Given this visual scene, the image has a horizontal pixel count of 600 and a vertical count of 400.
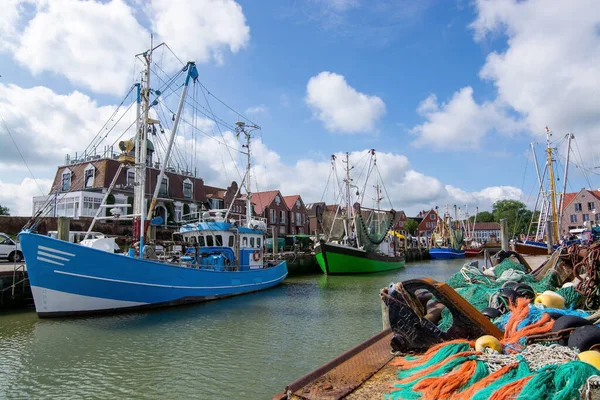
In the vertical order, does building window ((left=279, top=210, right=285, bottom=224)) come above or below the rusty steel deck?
above

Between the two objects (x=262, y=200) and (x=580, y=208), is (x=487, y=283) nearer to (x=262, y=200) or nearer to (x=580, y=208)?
(x=262, y=200)

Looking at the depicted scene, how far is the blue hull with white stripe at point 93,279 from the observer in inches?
492

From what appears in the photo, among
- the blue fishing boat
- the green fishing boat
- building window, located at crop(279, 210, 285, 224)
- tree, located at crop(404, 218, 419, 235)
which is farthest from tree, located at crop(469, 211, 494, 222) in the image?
the blue fishing boat

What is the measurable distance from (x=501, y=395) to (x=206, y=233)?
17.9 m

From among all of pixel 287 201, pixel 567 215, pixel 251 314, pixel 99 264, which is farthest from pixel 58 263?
pixel 567 215

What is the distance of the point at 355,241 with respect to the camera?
36000 mm

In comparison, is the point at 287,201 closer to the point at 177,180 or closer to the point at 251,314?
the point at 177,180

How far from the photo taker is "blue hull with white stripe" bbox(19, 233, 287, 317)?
1250 cm

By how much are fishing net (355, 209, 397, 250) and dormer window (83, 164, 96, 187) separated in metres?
24.6

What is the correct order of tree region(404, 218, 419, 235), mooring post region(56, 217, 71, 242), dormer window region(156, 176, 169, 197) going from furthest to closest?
tree region(404, 218, 419, 235), dormer window region(156, 176, 169, 197), mooring post region(56, 217, 71, 242)

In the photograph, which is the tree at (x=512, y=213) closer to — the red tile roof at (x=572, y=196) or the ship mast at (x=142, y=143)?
the red tile roof at (x=572, y=196)

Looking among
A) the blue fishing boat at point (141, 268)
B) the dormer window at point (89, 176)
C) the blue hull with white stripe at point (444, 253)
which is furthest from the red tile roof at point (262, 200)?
the blue fishing boat at point (141, 268)

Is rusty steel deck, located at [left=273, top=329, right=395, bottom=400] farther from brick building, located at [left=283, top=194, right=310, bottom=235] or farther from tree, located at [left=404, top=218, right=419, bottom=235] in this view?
tree, located at [left=404, top=218, right=419, bottom=235]

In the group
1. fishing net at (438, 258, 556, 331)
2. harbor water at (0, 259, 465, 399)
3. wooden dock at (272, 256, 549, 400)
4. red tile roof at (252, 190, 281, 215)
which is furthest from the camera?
red tile roof at (252, 190, 281, 215)
